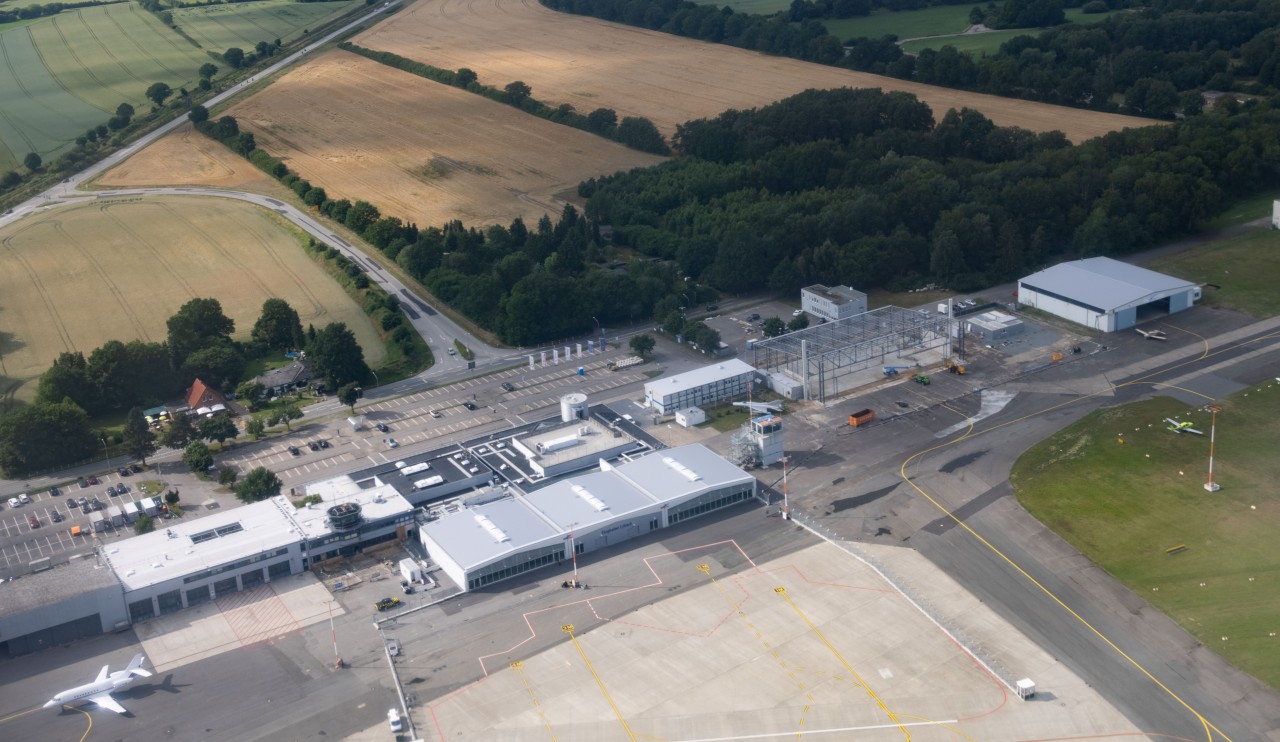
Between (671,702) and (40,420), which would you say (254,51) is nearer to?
(40,420)

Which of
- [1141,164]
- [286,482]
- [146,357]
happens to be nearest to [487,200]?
[146,357]

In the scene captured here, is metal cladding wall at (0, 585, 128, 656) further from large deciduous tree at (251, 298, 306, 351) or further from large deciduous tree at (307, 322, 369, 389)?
large deciduous tree at (251, 298, 306, 351)

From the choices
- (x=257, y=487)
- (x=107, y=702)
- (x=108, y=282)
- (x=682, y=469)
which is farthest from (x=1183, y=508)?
(x=108, y=282)

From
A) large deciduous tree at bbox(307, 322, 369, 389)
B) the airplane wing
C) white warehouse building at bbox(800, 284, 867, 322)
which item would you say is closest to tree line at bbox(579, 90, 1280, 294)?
white warehouse building at bbox(800, 284, 867, 322)

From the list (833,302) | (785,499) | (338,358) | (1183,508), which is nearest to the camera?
(1183,508)

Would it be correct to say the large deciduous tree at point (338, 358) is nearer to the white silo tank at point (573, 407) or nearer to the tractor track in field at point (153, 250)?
the white silo tank at point (573, 407)

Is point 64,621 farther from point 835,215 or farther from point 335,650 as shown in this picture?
point 835,215
